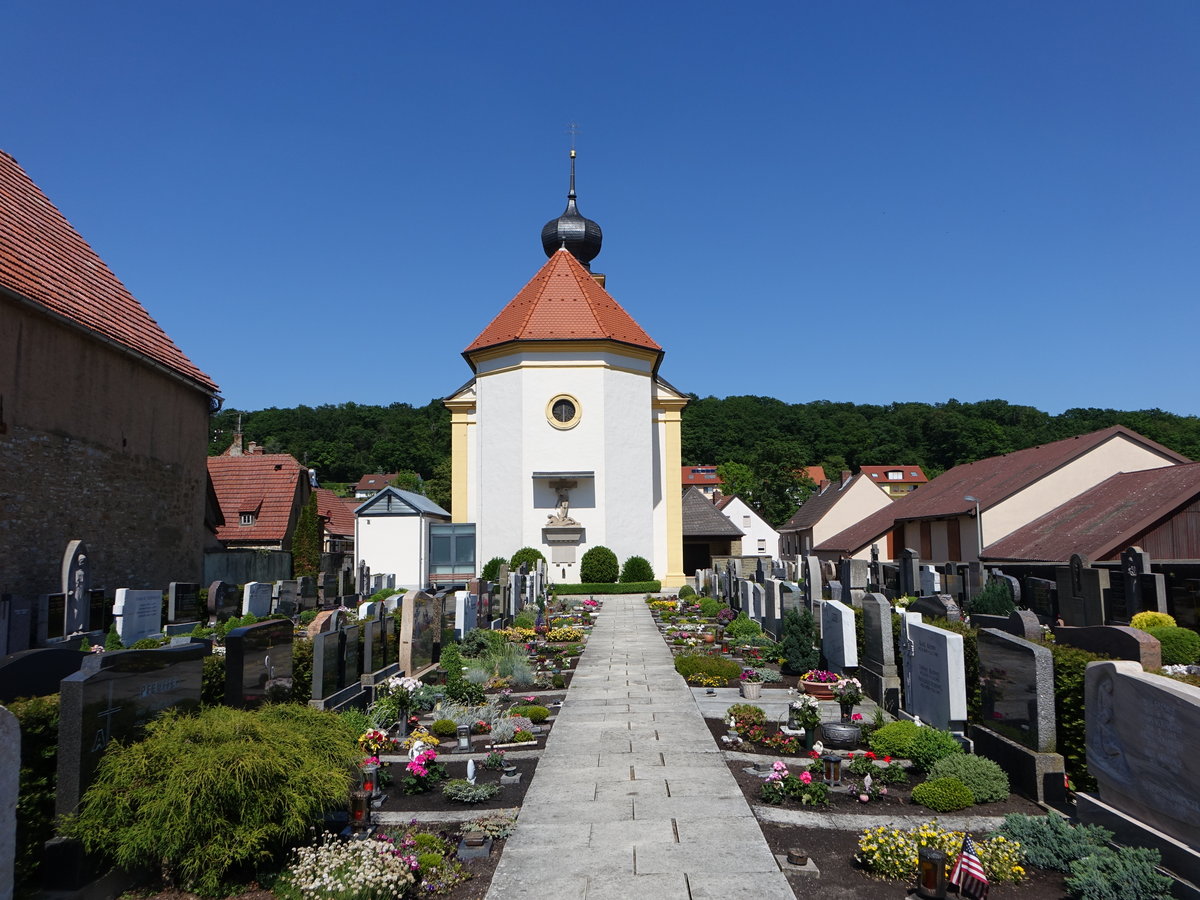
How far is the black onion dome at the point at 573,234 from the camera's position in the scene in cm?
4378

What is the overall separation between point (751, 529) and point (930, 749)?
201 feet

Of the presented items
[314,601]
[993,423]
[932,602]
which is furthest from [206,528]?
[993,423]

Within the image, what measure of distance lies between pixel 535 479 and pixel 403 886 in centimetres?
3073

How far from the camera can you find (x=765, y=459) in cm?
8038

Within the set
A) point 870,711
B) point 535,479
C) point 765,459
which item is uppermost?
point 765,459

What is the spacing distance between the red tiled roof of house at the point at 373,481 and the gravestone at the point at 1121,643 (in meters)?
98.3

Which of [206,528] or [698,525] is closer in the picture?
[206,528]

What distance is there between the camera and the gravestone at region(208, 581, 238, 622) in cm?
1878

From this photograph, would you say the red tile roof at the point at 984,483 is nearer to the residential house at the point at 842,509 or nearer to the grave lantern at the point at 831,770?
the residential house at the point at 842,509

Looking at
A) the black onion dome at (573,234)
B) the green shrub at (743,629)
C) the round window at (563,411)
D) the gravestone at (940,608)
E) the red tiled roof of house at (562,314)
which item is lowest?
the green shrub at (743,629)

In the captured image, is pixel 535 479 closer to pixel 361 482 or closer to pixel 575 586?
pixel 575 586

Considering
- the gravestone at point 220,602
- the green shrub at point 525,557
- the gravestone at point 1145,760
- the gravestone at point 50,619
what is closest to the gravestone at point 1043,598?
the gravestone at point 1145,760

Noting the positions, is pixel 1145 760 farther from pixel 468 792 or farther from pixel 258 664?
pixel 258 664

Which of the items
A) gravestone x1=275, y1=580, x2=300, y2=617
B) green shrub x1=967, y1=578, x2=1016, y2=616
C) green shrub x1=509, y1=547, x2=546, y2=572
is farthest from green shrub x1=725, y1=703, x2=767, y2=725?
green shrub x1=509, y1=547, x2=546, y2=572
